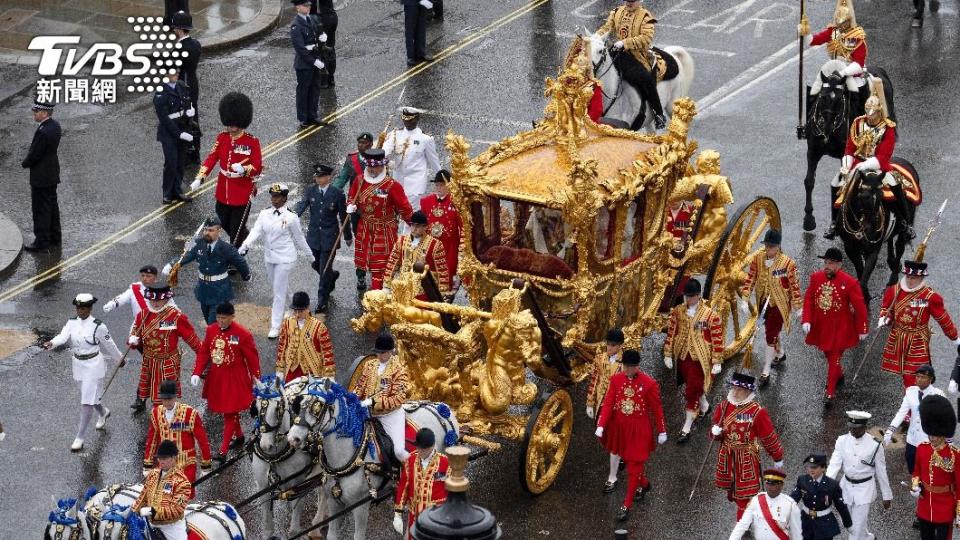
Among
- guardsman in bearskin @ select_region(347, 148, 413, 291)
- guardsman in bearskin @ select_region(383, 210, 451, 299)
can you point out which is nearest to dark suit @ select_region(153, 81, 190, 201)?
guardsman in bearskin @ select_region(347, 148, 413, 291)

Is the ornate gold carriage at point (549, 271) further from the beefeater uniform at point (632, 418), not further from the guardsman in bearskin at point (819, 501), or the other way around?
the guardsman in bearskin at point (819, 501)

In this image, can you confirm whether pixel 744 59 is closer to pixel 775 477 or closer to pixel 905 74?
pixel 905 74

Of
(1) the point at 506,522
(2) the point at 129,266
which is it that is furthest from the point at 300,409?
(2) the point at 129,266

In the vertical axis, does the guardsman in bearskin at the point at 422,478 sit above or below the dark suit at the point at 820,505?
above

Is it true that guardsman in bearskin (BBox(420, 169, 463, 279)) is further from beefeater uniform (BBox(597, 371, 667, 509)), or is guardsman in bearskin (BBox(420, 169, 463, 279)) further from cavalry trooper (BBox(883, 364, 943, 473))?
cavalry trooper (BBox(883, 364, 943, 473))

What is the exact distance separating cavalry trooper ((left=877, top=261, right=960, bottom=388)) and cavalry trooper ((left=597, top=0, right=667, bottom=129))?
738cm

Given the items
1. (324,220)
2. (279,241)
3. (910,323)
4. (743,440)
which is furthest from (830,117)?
(743,440)

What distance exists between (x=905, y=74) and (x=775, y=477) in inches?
556

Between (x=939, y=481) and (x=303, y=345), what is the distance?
5842 mm

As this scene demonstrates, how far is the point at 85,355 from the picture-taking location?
18188 millimetres

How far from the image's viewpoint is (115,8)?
1200 inches

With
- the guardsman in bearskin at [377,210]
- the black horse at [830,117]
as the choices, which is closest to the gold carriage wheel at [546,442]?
the guardsman in bearskin at [377,210]

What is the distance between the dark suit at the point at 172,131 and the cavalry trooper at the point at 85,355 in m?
5.91

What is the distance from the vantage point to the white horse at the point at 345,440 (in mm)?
14945
